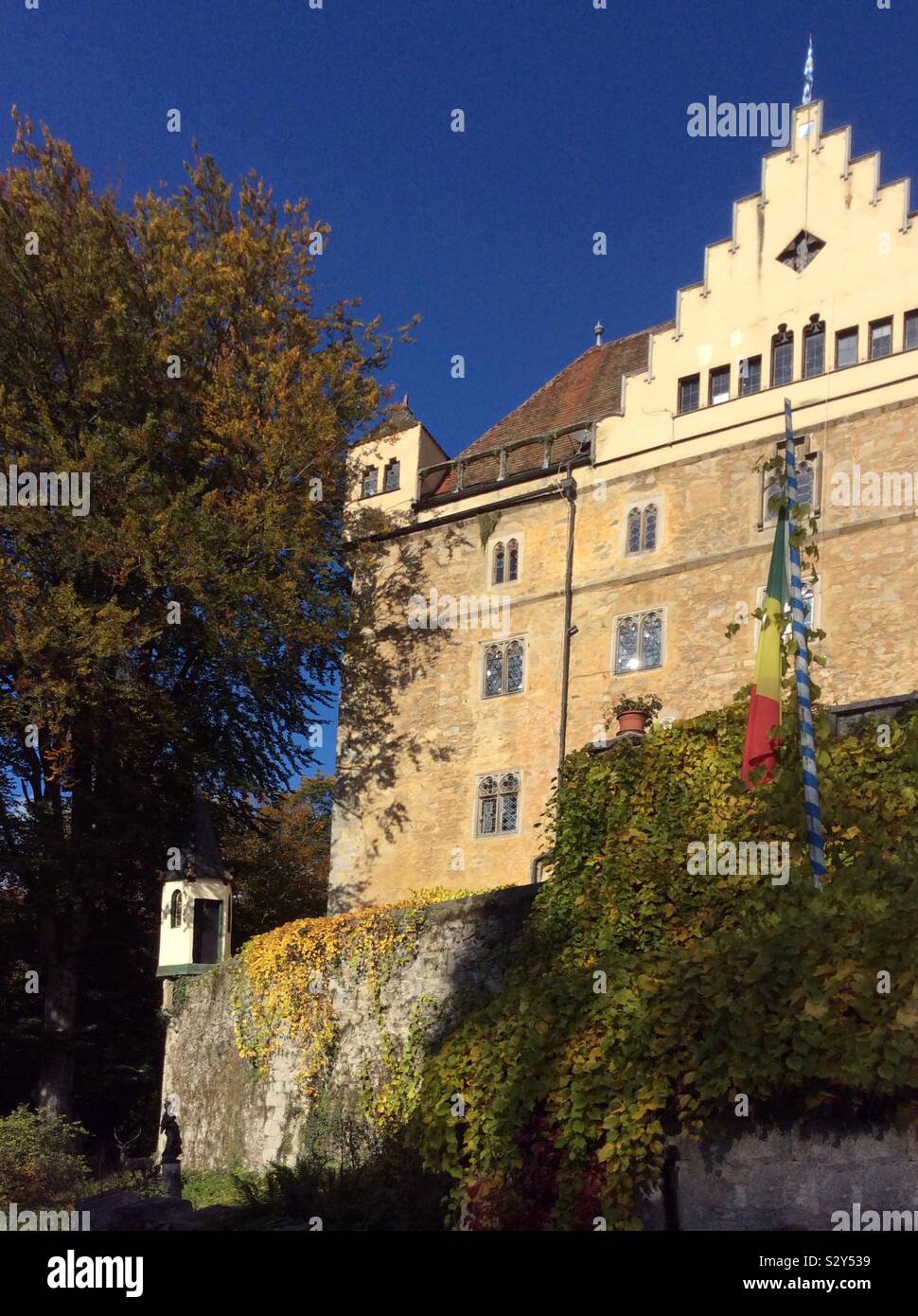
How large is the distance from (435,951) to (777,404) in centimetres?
1234

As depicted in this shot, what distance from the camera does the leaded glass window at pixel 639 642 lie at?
25.5m

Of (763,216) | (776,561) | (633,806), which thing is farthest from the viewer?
(763,216)

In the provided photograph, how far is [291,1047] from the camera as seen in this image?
64.4 feet

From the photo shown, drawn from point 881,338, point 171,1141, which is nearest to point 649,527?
point 881,338

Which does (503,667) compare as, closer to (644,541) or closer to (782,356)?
(644,541)

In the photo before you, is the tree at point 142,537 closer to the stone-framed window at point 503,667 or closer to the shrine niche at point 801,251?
Result: the stone-framed window at point 503,667

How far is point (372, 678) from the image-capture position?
2961cm

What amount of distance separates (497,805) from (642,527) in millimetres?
5897

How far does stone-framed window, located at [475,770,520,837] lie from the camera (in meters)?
26.4

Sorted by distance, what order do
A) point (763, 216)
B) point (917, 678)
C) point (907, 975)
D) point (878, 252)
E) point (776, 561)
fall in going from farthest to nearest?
1. point (763, 216)
2. point (878, 252)
3. point (917, 678)
4. point (776, 561)
5. point (907, 975)

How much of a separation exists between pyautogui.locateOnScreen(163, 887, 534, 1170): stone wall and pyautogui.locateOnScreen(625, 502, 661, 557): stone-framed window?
10561mm

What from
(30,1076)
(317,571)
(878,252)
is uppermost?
(878,252)
